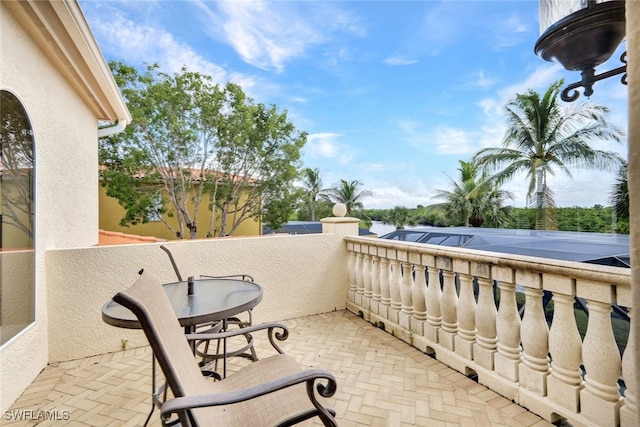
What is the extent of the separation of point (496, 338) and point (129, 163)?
12.8 meters

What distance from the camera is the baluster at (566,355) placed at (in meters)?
1.88

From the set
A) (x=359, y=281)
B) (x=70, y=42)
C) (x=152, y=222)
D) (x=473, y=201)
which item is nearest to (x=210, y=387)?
(x=359, y=281)

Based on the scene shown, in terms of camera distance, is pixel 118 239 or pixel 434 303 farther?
pixel 118 239

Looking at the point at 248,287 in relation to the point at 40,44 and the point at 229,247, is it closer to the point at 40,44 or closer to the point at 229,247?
the point at 229,247

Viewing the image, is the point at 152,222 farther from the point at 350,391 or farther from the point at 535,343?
the point at 535,343

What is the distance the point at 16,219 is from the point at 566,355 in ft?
13.9

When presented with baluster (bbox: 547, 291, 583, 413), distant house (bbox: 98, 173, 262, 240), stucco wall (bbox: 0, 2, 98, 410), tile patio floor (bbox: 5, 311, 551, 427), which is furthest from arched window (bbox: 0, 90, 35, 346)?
distant house (bbox: 98, 173, 262, 240)

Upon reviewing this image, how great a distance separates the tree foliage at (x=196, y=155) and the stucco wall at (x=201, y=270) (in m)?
9.31

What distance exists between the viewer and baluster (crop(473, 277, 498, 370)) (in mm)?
2414

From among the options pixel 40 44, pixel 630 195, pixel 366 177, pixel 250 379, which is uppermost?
pixel 366 177

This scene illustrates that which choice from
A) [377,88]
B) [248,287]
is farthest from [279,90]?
[248,287]

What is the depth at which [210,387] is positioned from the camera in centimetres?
152

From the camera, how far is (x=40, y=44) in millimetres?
2898

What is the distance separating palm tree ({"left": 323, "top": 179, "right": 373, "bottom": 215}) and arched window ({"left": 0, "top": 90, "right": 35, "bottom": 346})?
25245 mm
